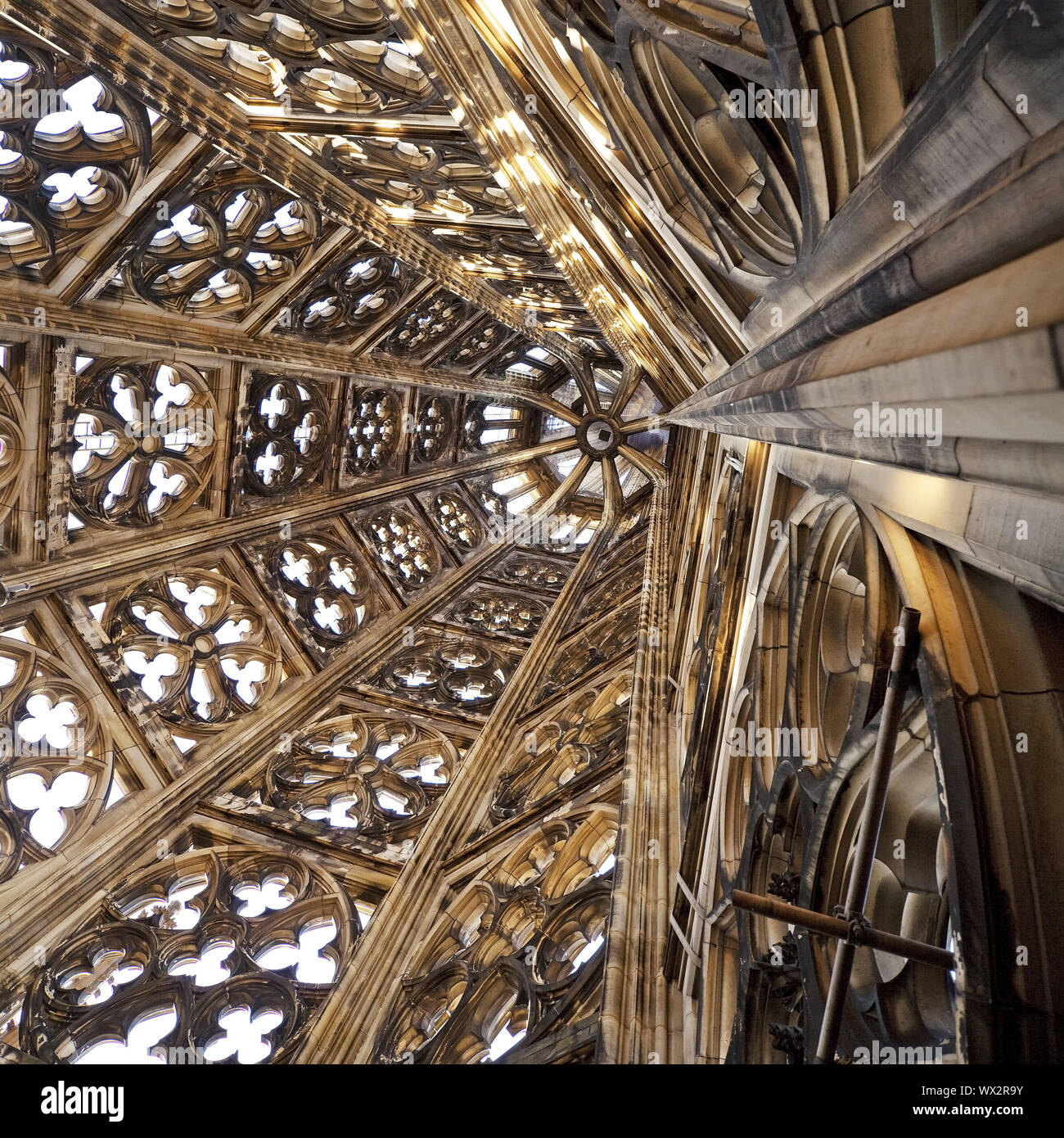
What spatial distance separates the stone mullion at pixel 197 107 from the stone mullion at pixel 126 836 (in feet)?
19.7

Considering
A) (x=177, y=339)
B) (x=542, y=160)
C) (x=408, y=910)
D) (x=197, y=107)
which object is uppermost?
(x=197, y=107)

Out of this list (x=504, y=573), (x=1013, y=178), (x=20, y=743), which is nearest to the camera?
(x=1013, y=178)

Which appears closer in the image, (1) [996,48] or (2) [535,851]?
(1) [996,48]

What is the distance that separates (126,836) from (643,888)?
578 cm

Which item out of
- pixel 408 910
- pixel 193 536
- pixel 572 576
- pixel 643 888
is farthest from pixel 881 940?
pixel 572 576

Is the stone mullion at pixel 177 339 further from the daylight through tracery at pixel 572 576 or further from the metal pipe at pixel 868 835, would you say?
the metal pipe at pixel 868 835

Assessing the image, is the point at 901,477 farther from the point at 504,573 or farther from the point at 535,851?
the point at 504,573

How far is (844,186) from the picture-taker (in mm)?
2855

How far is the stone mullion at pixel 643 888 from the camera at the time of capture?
440 centimetres

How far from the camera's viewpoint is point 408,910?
24.0 feet

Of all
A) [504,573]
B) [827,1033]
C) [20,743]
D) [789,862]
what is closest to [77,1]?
[20,743]

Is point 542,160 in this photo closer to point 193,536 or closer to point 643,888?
point 643,888

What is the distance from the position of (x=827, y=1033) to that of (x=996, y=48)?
2462mm
